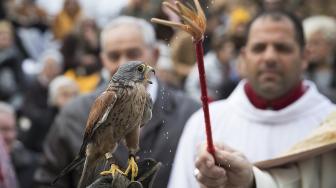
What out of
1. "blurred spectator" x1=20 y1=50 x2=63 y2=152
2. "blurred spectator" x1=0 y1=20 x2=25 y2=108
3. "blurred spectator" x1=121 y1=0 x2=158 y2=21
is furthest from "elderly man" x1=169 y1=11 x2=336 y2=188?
"blurred spectator" x1=0 y1=20 x2=25 y2=108

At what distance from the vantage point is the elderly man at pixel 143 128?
3.23 metres

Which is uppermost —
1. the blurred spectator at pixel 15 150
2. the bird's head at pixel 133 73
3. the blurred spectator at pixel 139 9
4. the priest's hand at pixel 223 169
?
the bird's head at pixel 133 73

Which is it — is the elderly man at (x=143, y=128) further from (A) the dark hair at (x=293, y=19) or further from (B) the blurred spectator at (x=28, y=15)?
(B) the blurred spectator at (x=28, y=15)

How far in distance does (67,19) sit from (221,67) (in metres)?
3.00

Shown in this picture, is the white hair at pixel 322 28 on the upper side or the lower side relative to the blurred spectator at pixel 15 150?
upper

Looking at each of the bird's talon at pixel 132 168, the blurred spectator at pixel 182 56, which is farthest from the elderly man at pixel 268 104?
the bird's talon at pixel 132 168

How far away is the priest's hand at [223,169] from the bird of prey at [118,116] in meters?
0.78

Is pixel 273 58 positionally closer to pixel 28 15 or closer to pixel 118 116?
pixel 118 116

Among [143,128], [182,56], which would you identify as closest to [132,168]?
[143,128]

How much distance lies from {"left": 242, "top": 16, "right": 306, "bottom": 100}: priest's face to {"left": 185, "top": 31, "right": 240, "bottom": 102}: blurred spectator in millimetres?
3165

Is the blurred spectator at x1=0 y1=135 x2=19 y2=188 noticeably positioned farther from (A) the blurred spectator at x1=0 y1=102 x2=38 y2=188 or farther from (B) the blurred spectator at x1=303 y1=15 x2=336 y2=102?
(B) the blurred spectator at x1=303 y1=15 x2=336 y2=102

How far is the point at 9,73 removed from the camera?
10930 mm

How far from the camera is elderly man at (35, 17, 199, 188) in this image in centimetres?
323

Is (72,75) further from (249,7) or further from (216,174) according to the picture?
(249,7)
